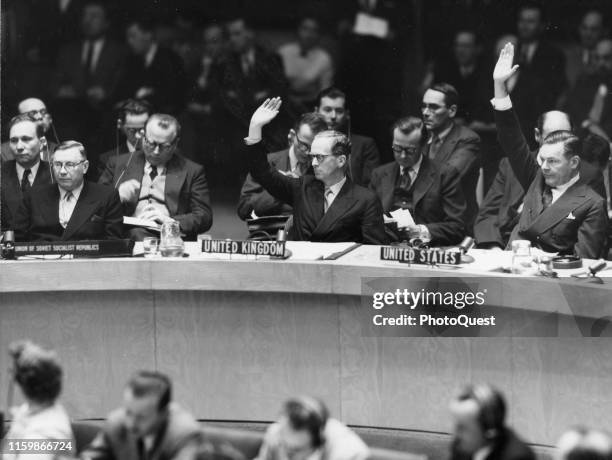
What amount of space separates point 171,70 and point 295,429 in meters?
4.68

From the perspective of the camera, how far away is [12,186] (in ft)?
24.6

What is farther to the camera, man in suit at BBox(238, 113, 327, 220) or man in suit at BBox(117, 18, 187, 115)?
man in suit at BBox(117, 18, 187, 115)

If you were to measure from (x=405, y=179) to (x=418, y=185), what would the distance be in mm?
126

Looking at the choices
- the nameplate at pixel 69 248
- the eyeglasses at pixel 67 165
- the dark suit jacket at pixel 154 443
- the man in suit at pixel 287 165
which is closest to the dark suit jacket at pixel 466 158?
the man in suit at pixel 287 165

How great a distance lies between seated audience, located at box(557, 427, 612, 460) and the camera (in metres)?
3.59

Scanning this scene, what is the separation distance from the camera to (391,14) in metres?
8.19

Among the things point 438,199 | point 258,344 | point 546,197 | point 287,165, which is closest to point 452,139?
point 438,199

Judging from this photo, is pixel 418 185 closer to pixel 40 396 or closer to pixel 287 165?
pixel 287 165

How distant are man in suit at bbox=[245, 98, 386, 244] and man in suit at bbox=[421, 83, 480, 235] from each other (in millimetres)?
1155

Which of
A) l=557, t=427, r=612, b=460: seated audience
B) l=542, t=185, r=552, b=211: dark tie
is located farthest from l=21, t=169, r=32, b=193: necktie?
l=557, t=427, r=612, b=460: seated audience

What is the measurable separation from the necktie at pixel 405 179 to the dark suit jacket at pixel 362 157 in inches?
16.9

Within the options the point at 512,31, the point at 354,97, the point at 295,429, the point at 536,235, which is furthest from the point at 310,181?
the point at 295,429

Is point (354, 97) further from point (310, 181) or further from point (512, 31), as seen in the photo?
point (310, 181)

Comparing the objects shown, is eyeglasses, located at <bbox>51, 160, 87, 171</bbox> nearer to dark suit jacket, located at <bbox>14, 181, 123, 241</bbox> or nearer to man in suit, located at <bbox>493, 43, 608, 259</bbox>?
dark suit jacket, located at <bbox>14, 181, 123, 241</bbox>
